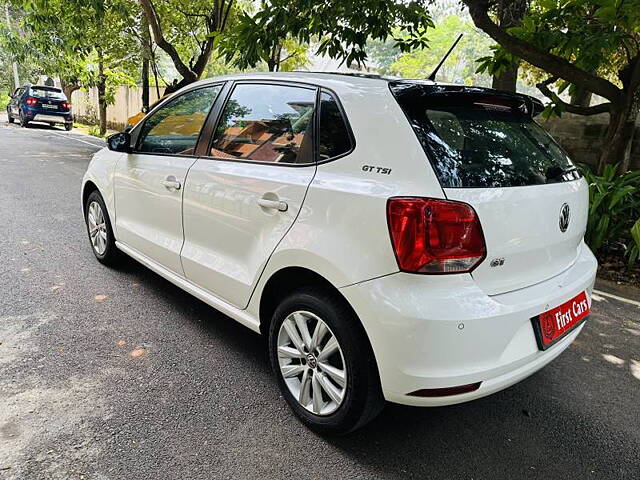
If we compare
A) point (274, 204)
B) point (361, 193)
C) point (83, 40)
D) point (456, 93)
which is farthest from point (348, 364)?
point (83, 40)

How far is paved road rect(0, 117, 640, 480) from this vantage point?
2.10 meters

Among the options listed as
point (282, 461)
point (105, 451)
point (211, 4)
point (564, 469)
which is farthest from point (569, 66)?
point (211, 4)

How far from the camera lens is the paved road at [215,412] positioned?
6.88 feet

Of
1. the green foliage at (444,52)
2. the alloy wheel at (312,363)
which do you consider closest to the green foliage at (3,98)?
the green foliage at (444,52)

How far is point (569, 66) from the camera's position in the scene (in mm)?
5734

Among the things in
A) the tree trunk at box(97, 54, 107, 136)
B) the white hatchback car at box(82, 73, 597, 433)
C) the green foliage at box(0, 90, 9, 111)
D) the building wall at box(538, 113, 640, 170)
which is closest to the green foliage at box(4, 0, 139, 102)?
the tree trunk at box(97, 54, 107, 136)

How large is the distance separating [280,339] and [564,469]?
1.45m

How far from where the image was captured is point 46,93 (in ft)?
66.1

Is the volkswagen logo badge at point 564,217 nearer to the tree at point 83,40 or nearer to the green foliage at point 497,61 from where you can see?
the green foliage at point 497,61

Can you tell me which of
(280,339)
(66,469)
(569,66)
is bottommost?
(66,469)

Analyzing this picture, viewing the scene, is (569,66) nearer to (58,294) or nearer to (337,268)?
(337,268)

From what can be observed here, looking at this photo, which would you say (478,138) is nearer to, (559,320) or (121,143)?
(559,320)

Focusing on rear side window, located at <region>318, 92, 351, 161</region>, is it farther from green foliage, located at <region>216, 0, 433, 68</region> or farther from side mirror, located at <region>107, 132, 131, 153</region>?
green foliage, located at <region>216, 0, 433, 68</region>

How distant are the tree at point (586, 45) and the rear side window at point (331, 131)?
3242 millimetres
